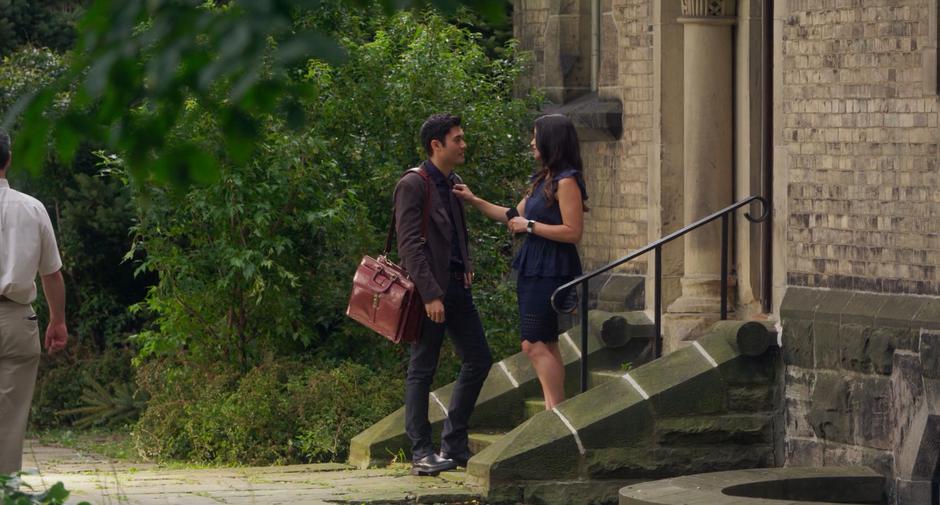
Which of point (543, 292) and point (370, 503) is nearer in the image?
point (370, 503)

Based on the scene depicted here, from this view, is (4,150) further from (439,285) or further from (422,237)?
(439,285)

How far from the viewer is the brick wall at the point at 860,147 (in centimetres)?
915

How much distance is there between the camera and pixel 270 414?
38.3 feet

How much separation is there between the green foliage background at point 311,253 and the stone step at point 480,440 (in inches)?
44.0

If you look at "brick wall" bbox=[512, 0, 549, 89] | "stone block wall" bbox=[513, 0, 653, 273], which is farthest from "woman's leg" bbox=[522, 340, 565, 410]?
"brick wall" bbox=[512, 0, 549, 89]

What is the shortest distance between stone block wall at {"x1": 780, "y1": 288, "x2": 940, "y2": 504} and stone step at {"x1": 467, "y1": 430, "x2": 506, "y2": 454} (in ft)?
5.80

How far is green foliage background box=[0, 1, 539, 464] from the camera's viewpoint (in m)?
11.8

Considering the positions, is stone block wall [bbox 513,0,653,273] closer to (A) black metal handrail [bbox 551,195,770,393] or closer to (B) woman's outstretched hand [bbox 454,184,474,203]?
(A) black metal handrail [bbox 551,195,770,393]

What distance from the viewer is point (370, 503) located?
29.0ft

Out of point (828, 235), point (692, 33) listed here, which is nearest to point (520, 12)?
point (692, 33)

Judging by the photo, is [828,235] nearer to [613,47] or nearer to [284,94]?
[613,47]

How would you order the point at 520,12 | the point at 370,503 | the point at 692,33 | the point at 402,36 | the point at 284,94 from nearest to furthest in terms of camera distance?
the point at 284,94
the point at 370,503
the point at 692,33
the point at 402,36
the point at 520,12

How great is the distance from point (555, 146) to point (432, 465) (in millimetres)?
1865

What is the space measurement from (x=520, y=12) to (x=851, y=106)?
18.5 feet
